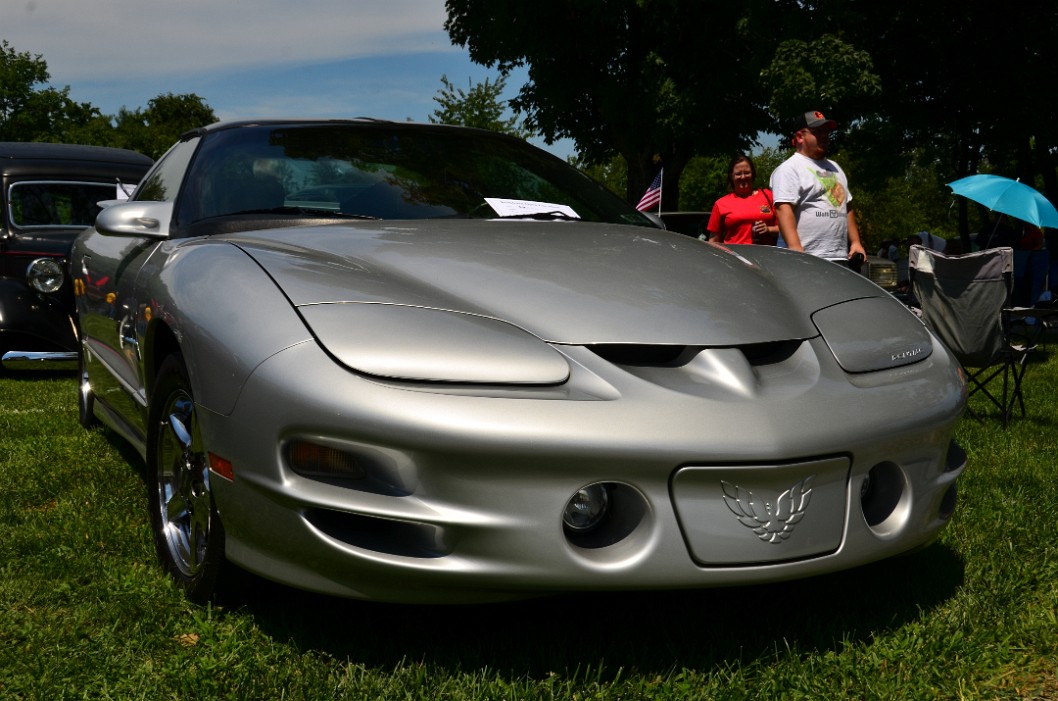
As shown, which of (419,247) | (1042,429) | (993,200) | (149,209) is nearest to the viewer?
(419,247)

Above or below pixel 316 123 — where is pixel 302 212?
below

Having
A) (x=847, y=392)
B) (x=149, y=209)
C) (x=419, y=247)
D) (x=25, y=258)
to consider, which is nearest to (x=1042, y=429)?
(x=847, y=392)

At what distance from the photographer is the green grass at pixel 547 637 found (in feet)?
7.92

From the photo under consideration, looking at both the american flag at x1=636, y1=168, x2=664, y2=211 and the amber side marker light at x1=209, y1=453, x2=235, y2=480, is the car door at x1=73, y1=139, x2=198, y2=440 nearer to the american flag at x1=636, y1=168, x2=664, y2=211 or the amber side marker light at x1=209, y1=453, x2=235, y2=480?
the amber side marker light at x1=209, y1=453, x2=235, y2=480

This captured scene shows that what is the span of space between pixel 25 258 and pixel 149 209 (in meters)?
5.43

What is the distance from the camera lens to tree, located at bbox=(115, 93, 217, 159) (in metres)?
70.6

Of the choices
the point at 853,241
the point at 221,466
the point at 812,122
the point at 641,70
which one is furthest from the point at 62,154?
the point at 641,70

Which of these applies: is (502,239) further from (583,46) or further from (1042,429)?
(583,46)

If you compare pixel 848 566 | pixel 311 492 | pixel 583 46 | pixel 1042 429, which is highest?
pixel 583 46

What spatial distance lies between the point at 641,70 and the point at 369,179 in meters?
19.0

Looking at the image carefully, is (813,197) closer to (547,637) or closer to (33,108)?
(547,637)

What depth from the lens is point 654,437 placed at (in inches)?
87.0

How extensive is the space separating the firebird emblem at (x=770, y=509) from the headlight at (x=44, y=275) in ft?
22.9

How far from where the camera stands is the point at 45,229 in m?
8.72
